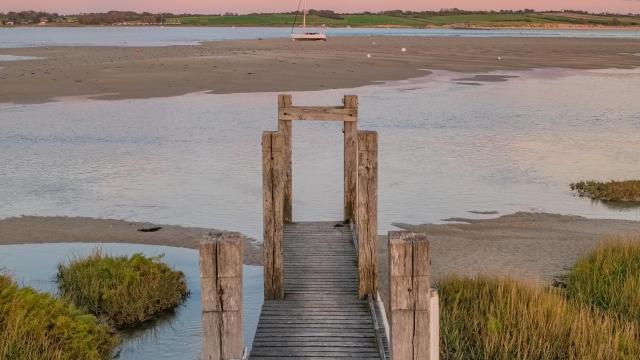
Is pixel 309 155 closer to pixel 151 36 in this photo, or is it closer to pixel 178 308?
pixel 178 308

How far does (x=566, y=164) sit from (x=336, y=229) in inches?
464

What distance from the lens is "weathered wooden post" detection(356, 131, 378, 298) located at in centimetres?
1062

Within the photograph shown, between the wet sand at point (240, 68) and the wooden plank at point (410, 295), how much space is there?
3545 centimetres

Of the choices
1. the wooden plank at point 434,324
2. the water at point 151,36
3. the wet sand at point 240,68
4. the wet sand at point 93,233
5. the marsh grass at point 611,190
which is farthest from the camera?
the water at point 151,36

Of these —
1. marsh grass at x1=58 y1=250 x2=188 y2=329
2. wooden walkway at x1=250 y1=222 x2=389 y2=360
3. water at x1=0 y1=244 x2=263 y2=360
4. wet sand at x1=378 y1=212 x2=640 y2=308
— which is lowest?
water at x1=0 y1=244 x2=263 y2=360

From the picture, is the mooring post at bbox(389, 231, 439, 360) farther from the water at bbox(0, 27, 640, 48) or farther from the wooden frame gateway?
the water at bbox(0, 27, 640, 48)

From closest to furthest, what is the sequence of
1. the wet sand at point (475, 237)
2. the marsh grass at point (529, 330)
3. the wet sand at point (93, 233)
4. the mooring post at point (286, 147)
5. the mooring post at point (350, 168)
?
the marsh grass at point (529, 330) < the wet sand at point (475, 237) < the mooring post at point (286, 147) < the mooring post at point (350, 168) < the wet sand at point (93, 233)

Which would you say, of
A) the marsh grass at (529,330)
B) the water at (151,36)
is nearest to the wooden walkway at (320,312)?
the marsh grass at (529,330)

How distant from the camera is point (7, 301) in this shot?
30.8 ft

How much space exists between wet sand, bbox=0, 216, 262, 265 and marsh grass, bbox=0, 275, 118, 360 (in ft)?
16.2

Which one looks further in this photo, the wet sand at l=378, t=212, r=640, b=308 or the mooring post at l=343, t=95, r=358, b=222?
the mooring post at l=343, t=95, r=358, b=222

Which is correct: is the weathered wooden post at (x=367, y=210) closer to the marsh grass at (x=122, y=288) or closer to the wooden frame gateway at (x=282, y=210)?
the wooden frame gateway at (x=282, y=210)

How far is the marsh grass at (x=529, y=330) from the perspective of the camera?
9.24 m

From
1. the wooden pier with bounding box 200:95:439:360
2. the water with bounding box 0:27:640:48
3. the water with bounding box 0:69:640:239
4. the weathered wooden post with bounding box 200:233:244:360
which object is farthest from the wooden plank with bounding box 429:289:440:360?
Result: the water with bounding box 0:27:640:48
